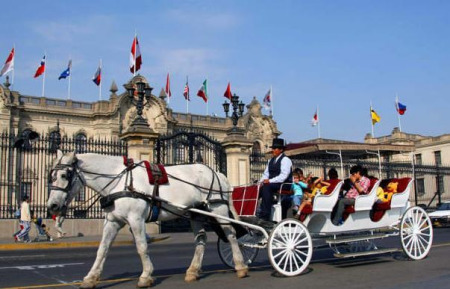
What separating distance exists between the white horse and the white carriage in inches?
25.2

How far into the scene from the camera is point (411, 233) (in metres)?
9.15

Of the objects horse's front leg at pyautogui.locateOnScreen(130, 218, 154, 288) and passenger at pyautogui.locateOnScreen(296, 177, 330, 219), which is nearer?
horse's front leg at pyautogui.locateOnScreen(130, 218, 154, 288)

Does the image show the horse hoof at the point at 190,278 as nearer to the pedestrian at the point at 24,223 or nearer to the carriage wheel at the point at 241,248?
the carriage wheel at the point at 241,248

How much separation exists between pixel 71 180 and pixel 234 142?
17089mm

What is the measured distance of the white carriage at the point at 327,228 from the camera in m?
7.49

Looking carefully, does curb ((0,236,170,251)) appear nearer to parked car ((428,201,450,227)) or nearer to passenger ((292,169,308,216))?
passenger ((292,169,308,216))

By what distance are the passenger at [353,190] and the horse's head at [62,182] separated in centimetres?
455

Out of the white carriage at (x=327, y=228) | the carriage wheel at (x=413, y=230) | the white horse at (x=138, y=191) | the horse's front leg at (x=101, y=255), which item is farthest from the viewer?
the carriage wheel at (x=413, y=230)

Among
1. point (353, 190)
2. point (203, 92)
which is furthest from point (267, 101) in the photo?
point (353, 190)

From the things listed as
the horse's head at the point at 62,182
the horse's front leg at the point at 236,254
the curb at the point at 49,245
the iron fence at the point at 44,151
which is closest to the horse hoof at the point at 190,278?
the horse's front leg at the point at 236,254

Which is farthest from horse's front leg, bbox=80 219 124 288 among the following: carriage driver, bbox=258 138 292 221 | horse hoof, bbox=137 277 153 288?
carriage driver, bbox=258 138 292 221

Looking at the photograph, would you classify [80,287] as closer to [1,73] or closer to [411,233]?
[411,233]

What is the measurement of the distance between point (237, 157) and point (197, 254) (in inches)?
644

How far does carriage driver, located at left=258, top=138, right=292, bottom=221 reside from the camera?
8.03 metres
